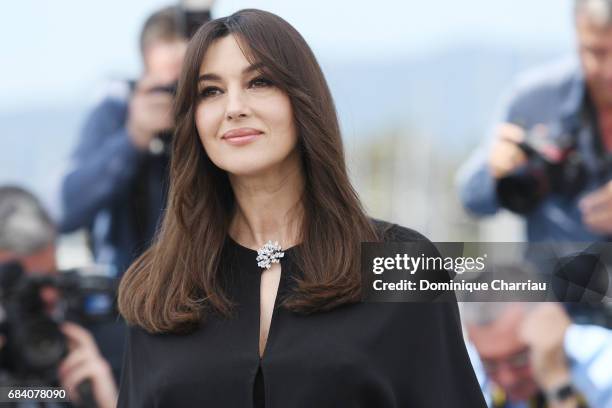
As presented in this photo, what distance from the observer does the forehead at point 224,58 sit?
1.96 metres

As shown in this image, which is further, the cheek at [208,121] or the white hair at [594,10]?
the white hair at [594,10]

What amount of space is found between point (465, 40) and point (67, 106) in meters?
1.18

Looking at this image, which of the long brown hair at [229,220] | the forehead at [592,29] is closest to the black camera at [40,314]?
the long brown hair at [229,220]

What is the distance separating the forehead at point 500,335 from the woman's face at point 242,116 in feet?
3.35

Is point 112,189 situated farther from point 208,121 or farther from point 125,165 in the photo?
point 208,121

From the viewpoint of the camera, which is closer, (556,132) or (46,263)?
(556,132)

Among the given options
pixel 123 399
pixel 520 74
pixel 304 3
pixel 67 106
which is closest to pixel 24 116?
pixel 67 106

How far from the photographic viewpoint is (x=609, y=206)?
262cm

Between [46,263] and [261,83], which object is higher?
[261,83]

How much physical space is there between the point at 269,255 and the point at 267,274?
39 mm

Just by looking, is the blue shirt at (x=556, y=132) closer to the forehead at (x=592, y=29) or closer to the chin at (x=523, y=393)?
the forehead at (x=592, y=29)

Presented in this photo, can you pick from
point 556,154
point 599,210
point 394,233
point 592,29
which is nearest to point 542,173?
point 556,154

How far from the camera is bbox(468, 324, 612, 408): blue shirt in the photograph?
8.75ft

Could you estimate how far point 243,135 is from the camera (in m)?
1.94
